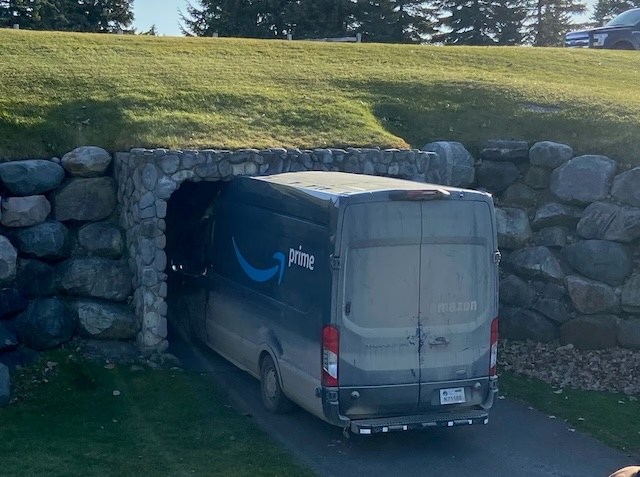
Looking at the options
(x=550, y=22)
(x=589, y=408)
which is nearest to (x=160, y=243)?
(x=589, y=408)

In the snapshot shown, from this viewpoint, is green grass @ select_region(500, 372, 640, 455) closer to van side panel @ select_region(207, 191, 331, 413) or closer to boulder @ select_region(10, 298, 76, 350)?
van side panel @ select_region(207, 191, 331, 413)

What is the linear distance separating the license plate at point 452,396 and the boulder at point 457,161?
5.32 meters

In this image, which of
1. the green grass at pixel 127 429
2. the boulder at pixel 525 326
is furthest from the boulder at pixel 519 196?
the green grass at pixel 127 429

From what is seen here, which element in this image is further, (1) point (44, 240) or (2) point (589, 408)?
(1) point (44, 240)

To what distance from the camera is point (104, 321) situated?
489 inches

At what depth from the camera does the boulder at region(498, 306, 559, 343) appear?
13.1 m

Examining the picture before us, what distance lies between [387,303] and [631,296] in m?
4.96

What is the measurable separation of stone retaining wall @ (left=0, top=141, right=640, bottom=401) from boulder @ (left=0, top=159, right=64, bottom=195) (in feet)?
0.06

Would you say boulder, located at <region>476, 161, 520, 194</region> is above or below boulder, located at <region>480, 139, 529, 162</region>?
below

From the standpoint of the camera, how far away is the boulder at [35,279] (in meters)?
12.2

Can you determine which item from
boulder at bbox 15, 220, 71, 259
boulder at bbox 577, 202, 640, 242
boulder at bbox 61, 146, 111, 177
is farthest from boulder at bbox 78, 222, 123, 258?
boulder at bbox 577, 202, 640, 242

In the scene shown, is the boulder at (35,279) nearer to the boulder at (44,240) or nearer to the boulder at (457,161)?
the boulder at (44,240)

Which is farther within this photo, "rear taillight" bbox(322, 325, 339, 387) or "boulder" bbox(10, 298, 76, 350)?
"boulder" bbox(10, 298, 76, 350)

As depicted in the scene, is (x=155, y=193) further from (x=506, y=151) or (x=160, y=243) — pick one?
(x=506, y=151)
